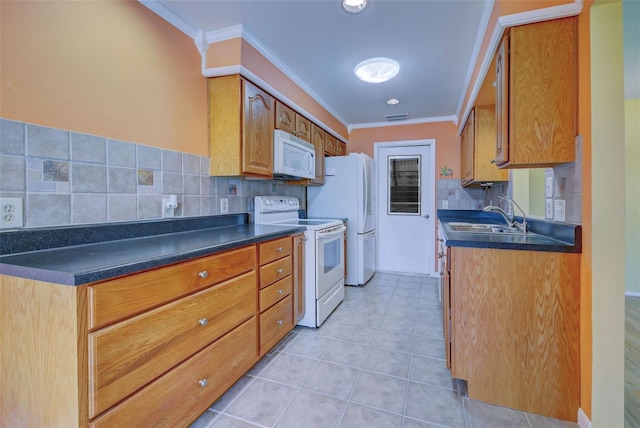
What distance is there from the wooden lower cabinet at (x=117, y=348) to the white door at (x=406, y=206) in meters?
3.25

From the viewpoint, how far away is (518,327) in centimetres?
148

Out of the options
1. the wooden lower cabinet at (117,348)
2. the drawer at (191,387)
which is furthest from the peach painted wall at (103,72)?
the drawer at (191,387)

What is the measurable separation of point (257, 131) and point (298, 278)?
1.19 m

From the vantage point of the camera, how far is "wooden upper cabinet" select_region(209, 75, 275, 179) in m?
2.09

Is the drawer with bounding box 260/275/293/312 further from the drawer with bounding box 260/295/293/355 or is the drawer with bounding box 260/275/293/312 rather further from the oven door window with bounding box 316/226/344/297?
the oven door window with bounding box 316/226/344/297

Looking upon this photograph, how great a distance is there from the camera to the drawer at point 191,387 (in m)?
1.03

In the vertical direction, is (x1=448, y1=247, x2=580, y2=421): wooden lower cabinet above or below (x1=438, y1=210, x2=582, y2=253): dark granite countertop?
below

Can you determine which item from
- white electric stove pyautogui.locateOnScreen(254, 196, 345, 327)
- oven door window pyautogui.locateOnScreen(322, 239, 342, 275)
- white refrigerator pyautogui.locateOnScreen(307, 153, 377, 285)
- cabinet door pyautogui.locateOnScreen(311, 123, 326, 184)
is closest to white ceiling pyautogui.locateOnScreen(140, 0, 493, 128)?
cabinet door pyautogui.locateOnScreen(311, 123, 326, 184)

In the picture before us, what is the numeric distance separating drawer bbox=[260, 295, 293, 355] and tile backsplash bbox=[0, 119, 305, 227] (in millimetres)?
854

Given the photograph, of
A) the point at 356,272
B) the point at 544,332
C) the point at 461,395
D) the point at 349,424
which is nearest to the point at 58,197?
the point at 349,424

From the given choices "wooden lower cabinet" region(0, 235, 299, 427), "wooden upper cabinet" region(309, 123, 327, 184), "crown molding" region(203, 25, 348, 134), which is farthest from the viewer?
"wooden upper cabinet" region(309, 123, 327, 184)

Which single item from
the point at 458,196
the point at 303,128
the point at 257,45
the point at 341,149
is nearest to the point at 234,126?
the point at 257,45

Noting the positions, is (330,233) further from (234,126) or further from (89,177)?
(89,177)

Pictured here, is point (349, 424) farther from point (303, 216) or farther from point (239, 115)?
point (303, 216)
